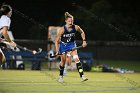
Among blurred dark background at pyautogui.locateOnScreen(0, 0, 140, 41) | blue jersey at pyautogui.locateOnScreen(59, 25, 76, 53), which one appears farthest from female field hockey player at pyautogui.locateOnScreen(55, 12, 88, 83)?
blurred dark background at pyautogui.locateOnScreen(0, 0, 140, 41)

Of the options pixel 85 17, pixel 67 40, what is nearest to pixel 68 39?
pixel 67 40

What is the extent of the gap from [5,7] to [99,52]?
1757 centimetres

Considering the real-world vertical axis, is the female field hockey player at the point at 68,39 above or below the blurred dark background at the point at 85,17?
below

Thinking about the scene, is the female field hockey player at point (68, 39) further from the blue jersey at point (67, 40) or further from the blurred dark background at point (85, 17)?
the blurred dark background at point (85, 17)

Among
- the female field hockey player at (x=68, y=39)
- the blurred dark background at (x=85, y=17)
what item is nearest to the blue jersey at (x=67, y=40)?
the female field hockey player at (x=68, y=39)

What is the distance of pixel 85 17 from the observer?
30812mm

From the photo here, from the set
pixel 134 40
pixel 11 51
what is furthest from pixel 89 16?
pixel 11 51

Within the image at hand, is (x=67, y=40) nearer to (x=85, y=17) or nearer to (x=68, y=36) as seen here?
(x=68, y=36)

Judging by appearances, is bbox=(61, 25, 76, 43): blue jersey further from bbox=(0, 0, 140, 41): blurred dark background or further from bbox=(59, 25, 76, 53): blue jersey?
bbox=(0, 0, 140, 41): blurred dark background

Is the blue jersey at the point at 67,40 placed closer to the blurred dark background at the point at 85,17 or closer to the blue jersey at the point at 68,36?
the blue jersey at the point at 68,36

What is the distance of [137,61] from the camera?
31406 mm

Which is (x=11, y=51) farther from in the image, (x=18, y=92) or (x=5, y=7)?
(x=18, y=92)

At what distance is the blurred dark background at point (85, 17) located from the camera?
1060 inches

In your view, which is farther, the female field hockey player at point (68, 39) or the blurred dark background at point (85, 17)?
the blurred dark background at point (85, 17)
